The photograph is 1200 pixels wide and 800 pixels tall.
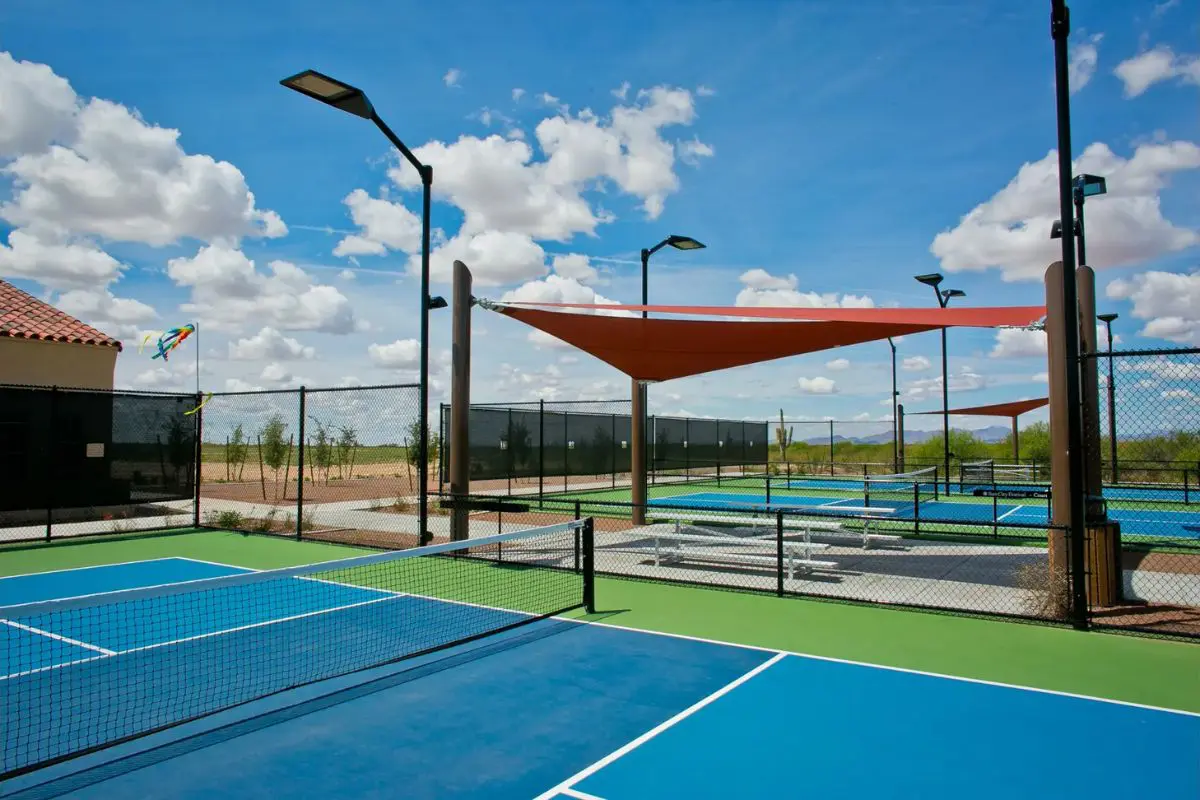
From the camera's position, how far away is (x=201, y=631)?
25.1 feet

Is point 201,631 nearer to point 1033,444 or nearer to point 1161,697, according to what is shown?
point 1161,697

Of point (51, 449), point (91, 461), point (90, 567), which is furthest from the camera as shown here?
point (91, 461)

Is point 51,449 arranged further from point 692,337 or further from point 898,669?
point 898,669

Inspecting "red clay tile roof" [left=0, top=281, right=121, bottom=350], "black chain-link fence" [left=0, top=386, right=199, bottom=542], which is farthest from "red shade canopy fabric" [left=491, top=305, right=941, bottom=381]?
"red clay tile roof" [left=0, top=281, right=121, bottom=350]

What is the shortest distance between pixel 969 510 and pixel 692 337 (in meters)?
12.2

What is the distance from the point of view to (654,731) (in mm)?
5090

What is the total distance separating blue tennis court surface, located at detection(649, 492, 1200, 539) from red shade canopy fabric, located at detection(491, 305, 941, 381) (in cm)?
342

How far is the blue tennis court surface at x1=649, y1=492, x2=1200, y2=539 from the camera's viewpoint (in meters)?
16.0

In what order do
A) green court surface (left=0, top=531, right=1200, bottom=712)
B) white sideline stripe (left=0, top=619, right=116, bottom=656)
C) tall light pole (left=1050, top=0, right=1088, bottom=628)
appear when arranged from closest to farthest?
green court surface (left=0, top=531, right=1200, bottom=712) → white sideline stripe (left=0, top=619, right=116, bottom=656) → tall light pole (left=1050, top=0, right=1088, bottom=628)

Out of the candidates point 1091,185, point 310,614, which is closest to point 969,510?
point 1091,185

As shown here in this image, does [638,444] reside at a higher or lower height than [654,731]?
higher

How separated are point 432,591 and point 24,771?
17.5ft

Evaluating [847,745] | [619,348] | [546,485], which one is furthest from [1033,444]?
[847,745]

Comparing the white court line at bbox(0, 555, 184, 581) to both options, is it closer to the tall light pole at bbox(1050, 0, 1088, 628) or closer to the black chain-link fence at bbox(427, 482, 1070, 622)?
the black chain-link fence at bbox(427, 482, 1070, 622)
